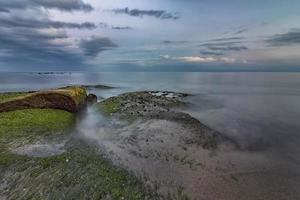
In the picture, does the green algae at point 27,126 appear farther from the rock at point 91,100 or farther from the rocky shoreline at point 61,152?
the rock at point 91,100

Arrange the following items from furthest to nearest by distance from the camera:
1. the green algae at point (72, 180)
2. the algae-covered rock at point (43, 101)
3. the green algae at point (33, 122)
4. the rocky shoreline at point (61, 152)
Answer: the algae-covered rock at point (43, 101), the green algae at point (33, 122), the rocky shoreline at point (61, 152), the green algae at point (72, 180)

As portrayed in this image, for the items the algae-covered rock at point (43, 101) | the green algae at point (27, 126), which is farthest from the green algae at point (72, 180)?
the algae-covered rock at point (43, 101)

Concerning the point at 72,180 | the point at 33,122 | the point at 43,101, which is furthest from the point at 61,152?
the point at 43,101

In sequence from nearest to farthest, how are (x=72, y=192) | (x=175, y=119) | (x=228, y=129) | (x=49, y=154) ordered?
1. (x=72, y=192)
2. (x=49, y=154)
3. (x=228, y=129)
4. (x=175, y=119)

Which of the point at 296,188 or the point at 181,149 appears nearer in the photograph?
the point at 296,188

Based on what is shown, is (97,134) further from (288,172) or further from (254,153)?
(288,172)

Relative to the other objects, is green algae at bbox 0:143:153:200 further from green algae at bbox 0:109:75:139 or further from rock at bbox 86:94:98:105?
rock at bbox 86:94:98:105

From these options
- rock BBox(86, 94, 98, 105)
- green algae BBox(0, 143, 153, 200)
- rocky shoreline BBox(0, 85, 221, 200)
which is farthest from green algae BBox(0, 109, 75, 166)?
rock BBox(86, 94, 98, 105)

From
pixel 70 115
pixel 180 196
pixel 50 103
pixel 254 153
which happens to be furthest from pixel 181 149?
pixel 50 103

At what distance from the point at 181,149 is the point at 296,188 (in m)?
6.30

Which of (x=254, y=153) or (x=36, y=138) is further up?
(x=36, y=138)

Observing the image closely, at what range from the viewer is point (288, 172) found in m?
11.8

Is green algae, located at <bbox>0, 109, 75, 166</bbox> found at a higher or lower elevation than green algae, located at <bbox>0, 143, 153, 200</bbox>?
higher

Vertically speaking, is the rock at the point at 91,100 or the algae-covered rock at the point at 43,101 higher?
the algae-covered rock at the point at 43,101
